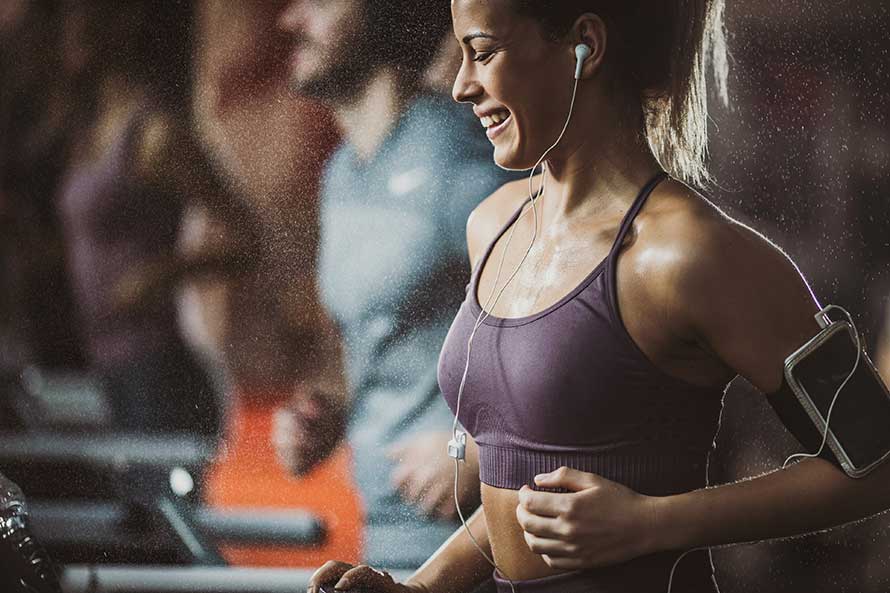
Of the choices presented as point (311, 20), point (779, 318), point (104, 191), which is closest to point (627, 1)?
point (779, 318)

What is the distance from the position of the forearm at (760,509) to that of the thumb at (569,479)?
5 cm

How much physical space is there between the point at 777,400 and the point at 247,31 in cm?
95

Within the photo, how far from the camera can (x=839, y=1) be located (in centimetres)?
115

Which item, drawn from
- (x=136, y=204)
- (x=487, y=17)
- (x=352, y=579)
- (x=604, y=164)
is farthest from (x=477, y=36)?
(x=136, y=204)

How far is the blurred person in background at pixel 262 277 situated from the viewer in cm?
136

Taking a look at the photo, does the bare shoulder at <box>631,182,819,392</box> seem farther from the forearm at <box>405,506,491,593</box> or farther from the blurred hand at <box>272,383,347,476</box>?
the blurred hand at <box>272,383,347,476</box>

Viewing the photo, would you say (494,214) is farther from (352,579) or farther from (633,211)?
(352,579)

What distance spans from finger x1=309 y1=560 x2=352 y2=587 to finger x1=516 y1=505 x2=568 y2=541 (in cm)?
20

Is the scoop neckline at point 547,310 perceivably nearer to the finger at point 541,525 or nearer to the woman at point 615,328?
the woman at point 615,328

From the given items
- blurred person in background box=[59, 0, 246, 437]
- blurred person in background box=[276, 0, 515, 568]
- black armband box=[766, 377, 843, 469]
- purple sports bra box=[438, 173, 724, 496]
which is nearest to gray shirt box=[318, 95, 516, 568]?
blurred person in background box=[276, 0, 515, 568]

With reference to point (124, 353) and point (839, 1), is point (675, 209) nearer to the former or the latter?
point (839, 1)

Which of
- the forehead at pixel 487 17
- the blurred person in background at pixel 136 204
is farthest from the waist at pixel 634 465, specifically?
the blurred person in background at pixel 136 204

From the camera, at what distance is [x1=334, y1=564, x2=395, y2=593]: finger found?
0.83m

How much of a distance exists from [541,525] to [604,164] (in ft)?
0.97
